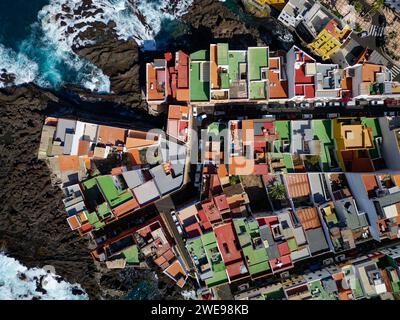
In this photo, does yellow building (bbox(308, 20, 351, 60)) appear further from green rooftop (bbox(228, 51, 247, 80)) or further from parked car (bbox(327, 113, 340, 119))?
green rooftop (bbox(228, 51, 247, 80))

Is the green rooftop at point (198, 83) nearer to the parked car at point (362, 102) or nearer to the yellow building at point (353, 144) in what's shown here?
the yellow building at point (353, 144)

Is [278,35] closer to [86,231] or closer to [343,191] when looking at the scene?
[343,191]

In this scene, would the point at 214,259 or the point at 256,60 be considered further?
the point at 256,60

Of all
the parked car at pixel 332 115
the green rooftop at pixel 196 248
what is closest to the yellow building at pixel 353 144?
the parked car at pixel 332 115

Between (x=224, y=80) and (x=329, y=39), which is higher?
(x=329, y=39)

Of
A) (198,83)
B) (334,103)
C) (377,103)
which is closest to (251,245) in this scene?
(198,83)

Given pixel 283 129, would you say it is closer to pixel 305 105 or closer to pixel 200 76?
pixel 305 105

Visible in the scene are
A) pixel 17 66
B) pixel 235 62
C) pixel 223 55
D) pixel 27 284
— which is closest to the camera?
pixel 223 55
